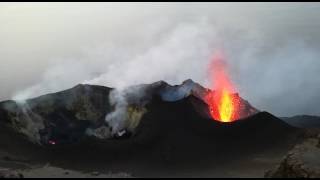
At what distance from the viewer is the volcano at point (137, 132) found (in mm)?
66062

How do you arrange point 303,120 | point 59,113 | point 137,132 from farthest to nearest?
point 303,120, point 59,113, point 137,132

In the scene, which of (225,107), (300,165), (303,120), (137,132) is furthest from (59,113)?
(303,120)

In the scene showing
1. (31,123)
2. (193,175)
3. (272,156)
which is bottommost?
(193,175)

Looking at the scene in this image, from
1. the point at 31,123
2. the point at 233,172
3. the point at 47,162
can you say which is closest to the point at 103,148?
the point at 47,162

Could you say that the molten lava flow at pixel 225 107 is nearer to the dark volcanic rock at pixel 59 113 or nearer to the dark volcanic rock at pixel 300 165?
the dark volcanic rock at pixel 59 113

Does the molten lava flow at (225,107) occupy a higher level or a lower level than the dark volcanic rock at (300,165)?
higher

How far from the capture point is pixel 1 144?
6794 centimetres

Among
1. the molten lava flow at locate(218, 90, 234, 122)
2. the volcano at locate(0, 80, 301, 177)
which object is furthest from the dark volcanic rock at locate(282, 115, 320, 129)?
the volcano at locate(0, 80, 301, 177)

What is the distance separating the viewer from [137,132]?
7462cm

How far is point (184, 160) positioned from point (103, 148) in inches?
456

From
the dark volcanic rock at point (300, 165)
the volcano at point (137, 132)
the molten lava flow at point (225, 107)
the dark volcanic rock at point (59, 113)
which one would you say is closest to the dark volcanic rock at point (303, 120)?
the molten lava flow at point (225, 107)

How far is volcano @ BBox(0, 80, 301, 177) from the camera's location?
6606cm

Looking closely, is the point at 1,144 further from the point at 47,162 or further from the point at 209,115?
the point at 209,115

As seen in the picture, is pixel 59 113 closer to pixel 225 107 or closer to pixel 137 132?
pixel 137 132
